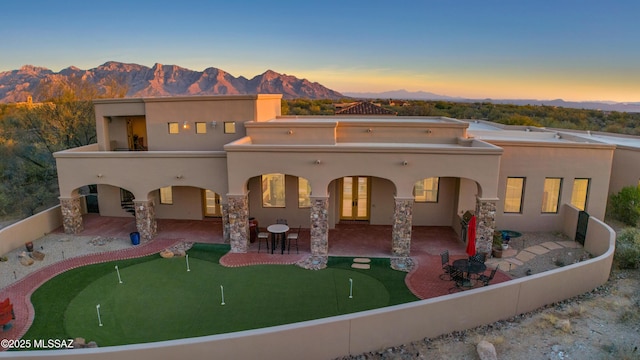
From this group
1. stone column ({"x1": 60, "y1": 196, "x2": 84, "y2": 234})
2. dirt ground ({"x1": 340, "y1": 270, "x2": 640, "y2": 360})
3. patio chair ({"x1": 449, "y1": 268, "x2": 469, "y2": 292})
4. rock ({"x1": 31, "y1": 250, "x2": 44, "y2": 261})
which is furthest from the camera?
stone column ({"x1": 60, "y1": 196, "x2": 84, "y2": 234})

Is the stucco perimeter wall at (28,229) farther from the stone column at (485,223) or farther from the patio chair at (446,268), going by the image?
the stone column at (485,223)

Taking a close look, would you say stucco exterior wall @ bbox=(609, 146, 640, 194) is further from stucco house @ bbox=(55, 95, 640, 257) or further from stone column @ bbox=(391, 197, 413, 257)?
stone column @ bbox=(391, 197, 413, 257)

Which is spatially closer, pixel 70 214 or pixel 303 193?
pixel 70 214

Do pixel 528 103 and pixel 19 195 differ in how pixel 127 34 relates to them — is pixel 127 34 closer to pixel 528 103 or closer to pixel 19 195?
pixel 19 195

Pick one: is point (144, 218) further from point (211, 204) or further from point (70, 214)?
point (70, 214)

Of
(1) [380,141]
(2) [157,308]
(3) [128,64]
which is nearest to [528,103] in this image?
(1) [380,141]

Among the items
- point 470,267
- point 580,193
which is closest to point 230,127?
point 470,267

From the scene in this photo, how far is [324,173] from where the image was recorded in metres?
15.0

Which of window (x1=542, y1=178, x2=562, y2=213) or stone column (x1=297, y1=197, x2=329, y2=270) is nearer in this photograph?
stone column (x1=297, y1=197, x2=329, y2=270)

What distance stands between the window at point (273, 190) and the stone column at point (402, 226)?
6212 mm

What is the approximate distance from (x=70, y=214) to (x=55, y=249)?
2.08 m

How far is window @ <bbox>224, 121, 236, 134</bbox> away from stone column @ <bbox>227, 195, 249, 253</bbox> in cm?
479

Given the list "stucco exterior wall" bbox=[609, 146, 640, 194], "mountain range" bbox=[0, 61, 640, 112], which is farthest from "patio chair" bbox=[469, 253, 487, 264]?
"mountain range" bbox=[0, 61, 640, 112]

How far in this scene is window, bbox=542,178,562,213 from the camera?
18.1m
